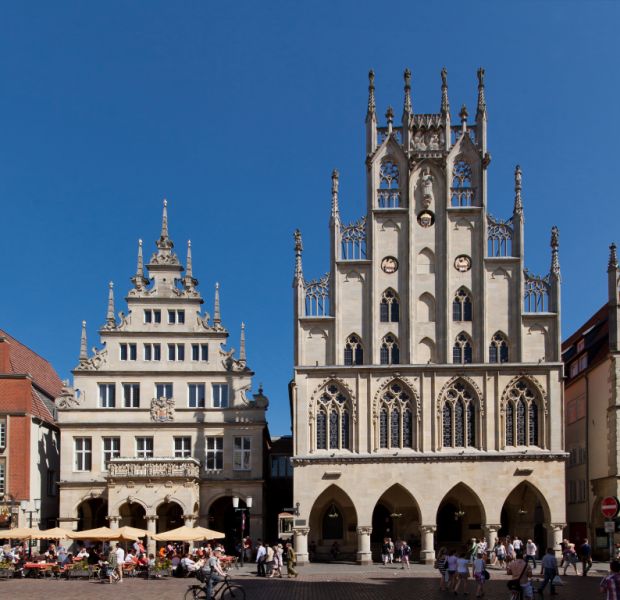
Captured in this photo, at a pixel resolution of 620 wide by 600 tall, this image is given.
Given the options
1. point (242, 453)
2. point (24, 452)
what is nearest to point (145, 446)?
point (242, 453)

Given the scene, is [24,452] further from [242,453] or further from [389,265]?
[389,265]

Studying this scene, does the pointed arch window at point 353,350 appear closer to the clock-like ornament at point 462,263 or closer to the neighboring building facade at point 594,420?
the clock-like ornament at point 462,263

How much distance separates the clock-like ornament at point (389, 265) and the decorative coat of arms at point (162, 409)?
1553 centimetres

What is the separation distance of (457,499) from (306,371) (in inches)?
478

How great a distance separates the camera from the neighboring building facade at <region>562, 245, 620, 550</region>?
53.4 m

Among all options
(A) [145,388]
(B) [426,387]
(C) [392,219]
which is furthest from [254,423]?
(C) [392,219]

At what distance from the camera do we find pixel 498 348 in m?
54.8

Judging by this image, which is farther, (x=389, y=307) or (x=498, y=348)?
(x=389, y=307)

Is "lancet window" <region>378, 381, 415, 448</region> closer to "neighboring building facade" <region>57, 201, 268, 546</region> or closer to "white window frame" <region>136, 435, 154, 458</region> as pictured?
"neighboring building facade" <region>57, 201, 268, 546</region>

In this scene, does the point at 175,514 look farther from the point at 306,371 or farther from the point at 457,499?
the point at 457,499

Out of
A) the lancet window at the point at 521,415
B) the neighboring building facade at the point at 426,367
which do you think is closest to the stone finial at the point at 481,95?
the neighboring building facade at the point at 426,367

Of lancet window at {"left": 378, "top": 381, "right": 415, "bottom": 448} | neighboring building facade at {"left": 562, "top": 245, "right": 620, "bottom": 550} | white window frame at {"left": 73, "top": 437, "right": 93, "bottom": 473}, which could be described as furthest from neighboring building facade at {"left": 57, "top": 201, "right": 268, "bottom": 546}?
neighboring building facade at {"left": 562, "top": 245, "right": 620, "bottom": 550}

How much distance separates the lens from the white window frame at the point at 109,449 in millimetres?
58188

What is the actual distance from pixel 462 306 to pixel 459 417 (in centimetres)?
648
